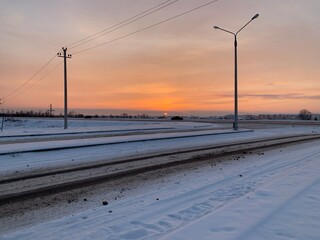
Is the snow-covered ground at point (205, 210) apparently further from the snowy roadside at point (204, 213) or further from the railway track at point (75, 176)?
the railway track at point (75, 176)

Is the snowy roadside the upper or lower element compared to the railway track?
upper

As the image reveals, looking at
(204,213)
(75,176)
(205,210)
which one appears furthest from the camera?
(75,176)

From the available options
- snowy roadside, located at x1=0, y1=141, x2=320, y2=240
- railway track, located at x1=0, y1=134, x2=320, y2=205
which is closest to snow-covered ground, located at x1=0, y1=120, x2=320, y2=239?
snowy roadside, located at x1=0, y1=141, x2=320, y2=240

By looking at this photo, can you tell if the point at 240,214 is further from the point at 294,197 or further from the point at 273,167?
the point at 273,167

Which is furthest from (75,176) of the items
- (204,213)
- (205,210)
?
(204,213)

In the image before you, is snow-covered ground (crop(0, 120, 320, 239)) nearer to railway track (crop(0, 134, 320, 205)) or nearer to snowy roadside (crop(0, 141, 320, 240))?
snowy roadside (crop(0, 141, 320, 240))

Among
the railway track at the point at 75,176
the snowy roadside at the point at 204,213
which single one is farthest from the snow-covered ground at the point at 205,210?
the railway track at the point at 75,176

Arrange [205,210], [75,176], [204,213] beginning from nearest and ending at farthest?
[204,213], [205,210], [75,176]

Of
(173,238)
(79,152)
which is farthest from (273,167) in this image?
(79,152)

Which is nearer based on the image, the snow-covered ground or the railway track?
the snow-covered ground

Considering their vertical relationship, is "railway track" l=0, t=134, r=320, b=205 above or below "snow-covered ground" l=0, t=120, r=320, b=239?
below

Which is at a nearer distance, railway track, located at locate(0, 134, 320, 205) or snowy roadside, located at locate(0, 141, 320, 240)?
snowy roadside, located at locate(0, 141, 320, 240)

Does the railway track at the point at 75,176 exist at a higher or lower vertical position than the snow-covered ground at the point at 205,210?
lower

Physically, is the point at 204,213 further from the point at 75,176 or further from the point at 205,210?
the point at 75,176
